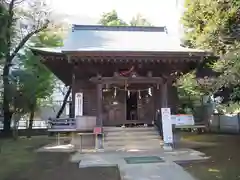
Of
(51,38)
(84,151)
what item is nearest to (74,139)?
(84,151)

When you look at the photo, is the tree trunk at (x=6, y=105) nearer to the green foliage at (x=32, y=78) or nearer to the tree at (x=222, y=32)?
the green foliage at (x=32, y=78)

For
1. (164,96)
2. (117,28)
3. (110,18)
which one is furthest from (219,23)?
(110,18)

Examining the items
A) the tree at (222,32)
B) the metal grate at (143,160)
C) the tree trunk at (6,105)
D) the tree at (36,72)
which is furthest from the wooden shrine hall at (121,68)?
the tree trunk at (6,105)

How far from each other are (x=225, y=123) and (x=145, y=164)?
10.7 metres

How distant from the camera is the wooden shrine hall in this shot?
10094mm

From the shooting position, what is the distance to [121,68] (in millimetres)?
11578

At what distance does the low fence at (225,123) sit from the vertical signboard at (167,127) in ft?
22.0

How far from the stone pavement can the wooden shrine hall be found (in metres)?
2.24

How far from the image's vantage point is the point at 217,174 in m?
5.95

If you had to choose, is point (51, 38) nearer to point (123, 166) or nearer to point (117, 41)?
point (117, 41)

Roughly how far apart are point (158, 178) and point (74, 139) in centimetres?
595

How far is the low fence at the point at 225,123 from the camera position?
15.4 m

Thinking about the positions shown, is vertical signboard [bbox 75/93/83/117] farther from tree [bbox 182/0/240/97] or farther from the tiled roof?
tree [bbox 182/0/240/97]

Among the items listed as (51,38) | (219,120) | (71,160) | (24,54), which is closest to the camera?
(71,160)
